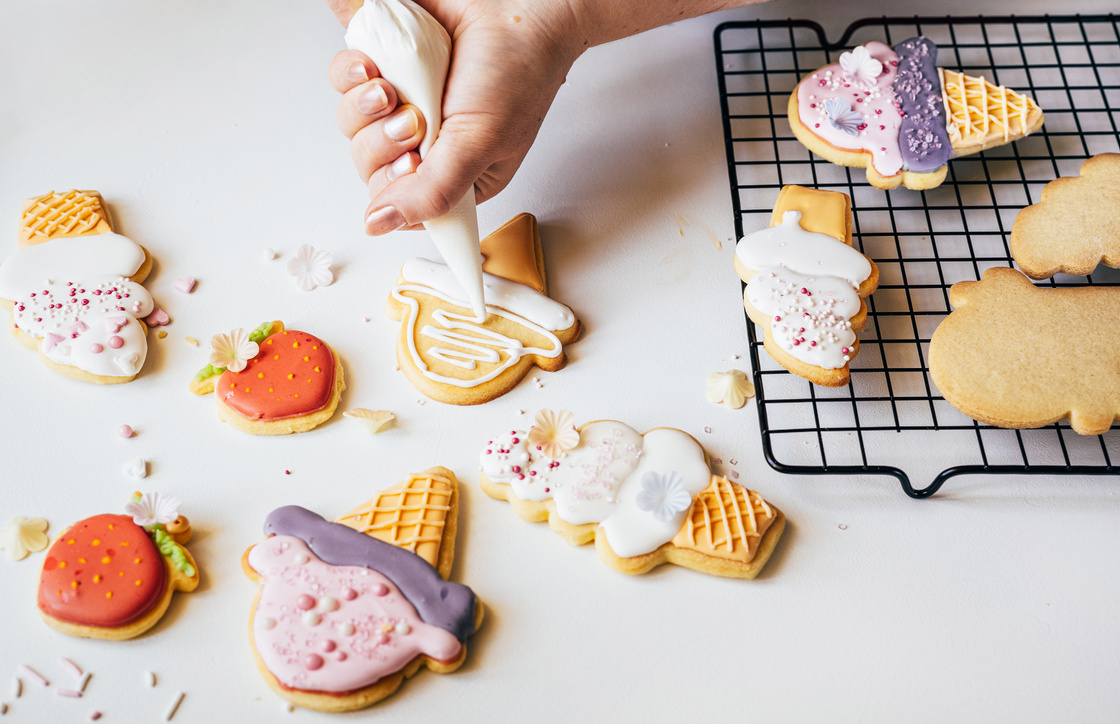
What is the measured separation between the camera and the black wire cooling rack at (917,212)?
4.86 feet

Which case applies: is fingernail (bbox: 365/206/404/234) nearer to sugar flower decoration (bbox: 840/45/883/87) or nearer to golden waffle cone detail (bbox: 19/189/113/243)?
golden waffle cone detail (bbox: 19/189/113/243)

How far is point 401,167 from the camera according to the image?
1.44 meters

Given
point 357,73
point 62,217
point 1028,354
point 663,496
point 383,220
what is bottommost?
point 1028,354

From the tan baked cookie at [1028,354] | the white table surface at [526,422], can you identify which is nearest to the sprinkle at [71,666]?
the white table surface at [526,422]

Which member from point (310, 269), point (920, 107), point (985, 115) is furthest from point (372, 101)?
point (985, 115)

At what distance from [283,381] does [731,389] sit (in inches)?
31.6

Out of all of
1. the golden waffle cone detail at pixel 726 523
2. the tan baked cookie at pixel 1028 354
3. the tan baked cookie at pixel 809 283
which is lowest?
the tan baked cookie at pixel 1028 354

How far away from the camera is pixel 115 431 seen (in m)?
1.49

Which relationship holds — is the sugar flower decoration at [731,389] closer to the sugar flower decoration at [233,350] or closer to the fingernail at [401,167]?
the fingernail at [401,167]

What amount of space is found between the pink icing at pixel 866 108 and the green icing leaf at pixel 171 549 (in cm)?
141

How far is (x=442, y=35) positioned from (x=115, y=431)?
0.90 metres

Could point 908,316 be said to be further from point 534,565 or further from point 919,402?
point 534,565

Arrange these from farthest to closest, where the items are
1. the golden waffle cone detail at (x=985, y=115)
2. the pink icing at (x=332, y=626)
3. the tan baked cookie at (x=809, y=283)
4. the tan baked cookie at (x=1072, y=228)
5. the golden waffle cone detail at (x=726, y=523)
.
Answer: the golden waffle cone detail at (x=985, y=115) < the tan baked cookie at (x=1072, y=228) < the tan baked cookie at (x=809, y=283) < the golden waffle cone detail at (x=726, y=523) < the pink icing at (x=332, y=626)

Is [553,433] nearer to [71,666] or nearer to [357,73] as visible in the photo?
[357,73]
